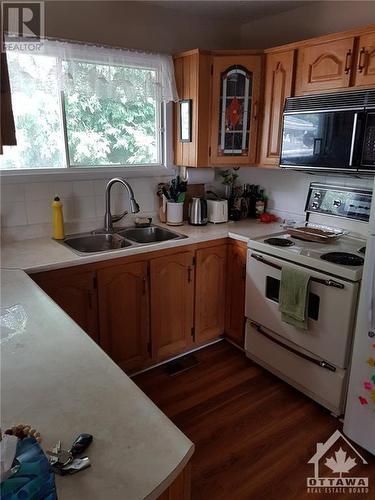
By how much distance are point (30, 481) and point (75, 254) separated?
5.09ft

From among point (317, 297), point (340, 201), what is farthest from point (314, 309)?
point (340, 201)

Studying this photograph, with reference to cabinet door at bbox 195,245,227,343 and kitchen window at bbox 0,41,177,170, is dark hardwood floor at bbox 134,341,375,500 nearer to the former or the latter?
cabinet door at bbox 195,245,227,343

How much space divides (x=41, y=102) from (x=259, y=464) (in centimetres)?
238

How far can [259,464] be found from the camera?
69.2 inches

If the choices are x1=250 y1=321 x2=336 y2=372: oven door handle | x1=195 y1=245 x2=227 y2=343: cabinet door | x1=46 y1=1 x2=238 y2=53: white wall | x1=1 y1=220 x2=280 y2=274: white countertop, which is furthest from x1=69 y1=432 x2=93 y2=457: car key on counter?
x1=46 y1=1 x2=238 y2=53: white wall

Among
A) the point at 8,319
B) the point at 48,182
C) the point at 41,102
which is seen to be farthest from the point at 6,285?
the point at 41,102

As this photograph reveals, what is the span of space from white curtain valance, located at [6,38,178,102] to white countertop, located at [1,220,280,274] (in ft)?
3.11

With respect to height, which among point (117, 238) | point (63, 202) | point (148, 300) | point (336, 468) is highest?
point (63, 202)

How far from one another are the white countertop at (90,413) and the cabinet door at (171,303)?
1112 millimetres

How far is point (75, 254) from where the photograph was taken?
2.01 meters

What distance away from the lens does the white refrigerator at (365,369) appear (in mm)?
1657

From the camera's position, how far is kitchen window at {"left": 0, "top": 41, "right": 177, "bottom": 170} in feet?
7.09

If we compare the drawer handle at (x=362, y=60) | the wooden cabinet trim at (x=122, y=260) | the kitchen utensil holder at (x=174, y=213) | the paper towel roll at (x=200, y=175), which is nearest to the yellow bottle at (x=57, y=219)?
the wooden cabinet trim at (x=122, y=260)

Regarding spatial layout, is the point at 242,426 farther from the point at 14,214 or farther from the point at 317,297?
the point at 14,214
